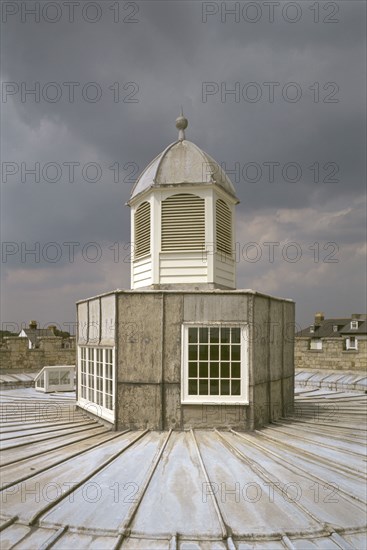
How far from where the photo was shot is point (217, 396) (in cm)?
1016

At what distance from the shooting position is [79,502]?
6.22 metres

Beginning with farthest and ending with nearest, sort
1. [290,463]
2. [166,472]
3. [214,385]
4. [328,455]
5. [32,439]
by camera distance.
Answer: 1. [214,385]
2. [32,439]
3. [328,455]
4. [290,463]
5. [166,472]

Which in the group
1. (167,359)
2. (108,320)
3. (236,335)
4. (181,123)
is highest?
(181,123)

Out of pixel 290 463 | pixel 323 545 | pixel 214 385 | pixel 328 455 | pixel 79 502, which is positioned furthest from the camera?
pixel 214 385

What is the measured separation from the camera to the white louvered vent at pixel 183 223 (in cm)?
1202

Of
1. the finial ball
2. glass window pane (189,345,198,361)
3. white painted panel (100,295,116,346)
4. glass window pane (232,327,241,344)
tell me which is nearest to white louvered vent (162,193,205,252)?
white painted panel (100,295,116,346)

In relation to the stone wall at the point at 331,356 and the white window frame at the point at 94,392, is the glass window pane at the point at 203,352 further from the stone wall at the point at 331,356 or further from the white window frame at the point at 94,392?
the stone wall at the point at 331,356

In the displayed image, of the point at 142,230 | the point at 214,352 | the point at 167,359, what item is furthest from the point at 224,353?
the point at 142,230

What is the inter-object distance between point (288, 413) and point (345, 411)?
2.09 m

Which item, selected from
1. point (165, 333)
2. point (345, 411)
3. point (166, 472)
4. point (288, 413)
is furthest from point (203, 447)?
point (345, 411)

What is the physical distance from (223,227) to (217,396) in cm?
512

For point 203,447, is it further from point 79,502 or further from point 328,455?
point 79,502

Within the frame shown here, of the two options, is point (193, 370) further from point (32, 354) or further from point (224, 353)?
point (32, 354)

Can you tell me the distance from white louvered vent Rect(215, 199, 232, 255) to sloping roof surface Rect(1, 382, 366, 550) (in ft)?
17.4
